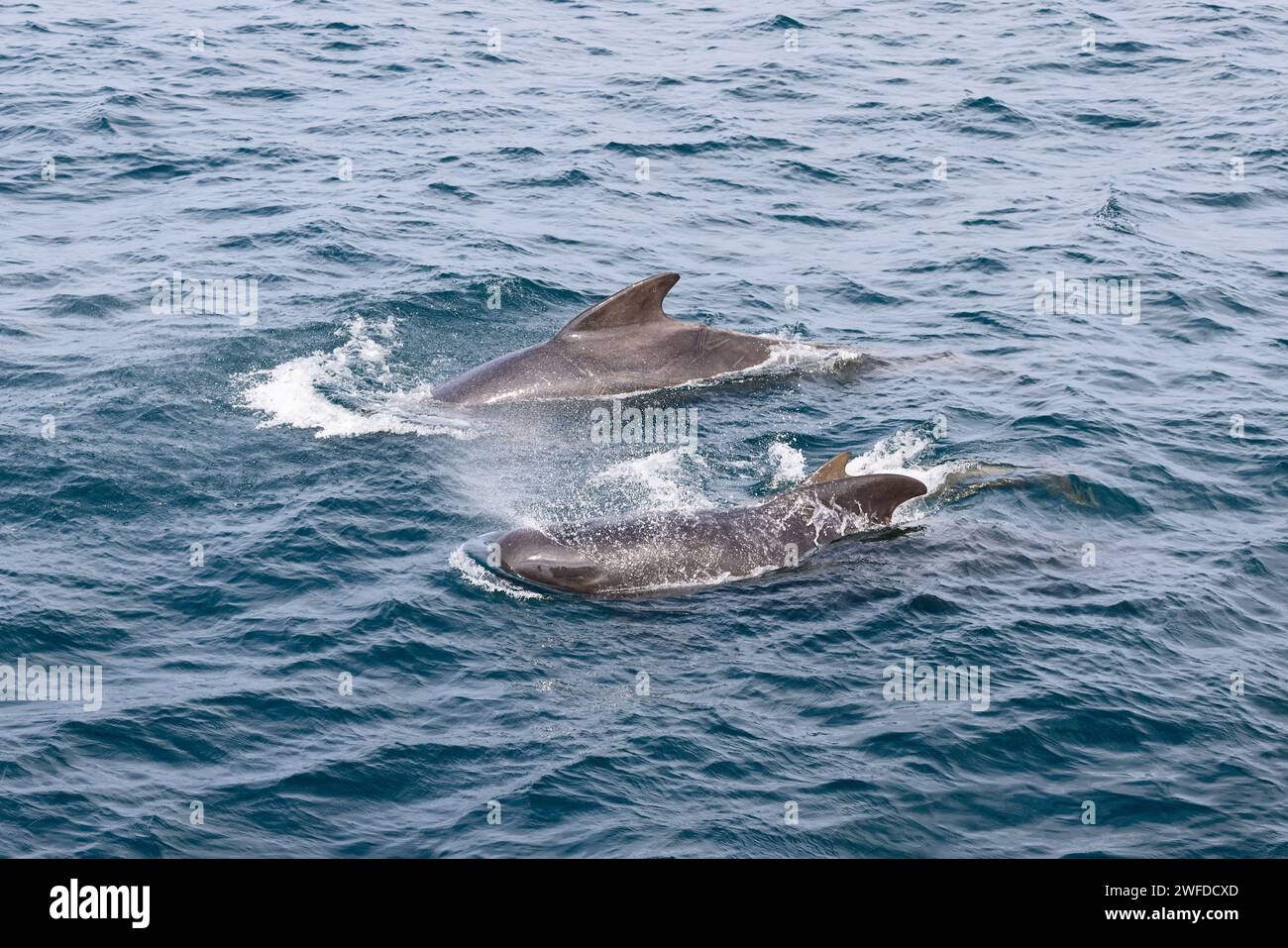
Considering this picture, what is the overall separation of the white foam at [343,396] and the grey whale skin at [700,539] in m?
4.30

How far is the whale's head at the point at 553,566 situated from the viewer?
17875 mm

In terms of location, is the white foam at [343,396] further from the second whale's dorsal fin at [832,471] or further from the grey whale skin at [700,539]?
the second whale's dorsal fin at [832,471]

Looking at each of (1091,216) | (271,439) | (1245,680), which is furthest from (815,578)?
(1091,216)

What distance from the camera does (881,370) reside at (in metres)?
25.2

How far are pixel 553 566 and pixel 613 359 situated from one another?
6.67 meters

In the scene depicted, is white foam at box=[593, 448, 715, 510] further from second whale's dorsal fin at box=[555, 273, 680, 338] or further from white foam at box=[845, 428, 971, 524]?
second whale's dorsal fin at box=[555, 273, 680, 338]

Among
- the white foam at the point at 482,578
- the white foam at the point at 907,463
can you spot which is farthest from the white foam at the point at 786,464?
the white foam at the point at 482,578

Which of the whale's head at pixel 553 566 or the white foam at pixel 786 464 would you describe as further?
the white foam at pixel 786 464

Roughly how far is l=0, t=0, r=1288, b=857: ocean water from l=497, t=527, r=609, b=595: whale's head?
1.04ft

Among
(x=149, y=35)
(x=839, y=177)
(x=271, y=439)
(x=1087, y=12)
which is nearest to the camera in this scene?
(x=271, y=439)

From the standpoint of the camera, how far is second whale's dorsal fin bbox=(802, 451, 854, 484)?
754 inches

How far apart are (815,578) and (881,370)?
7.85 m

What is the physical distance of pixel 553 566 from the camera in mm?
17969

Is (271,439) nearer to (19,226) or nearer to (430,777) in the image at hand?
(430,777)
